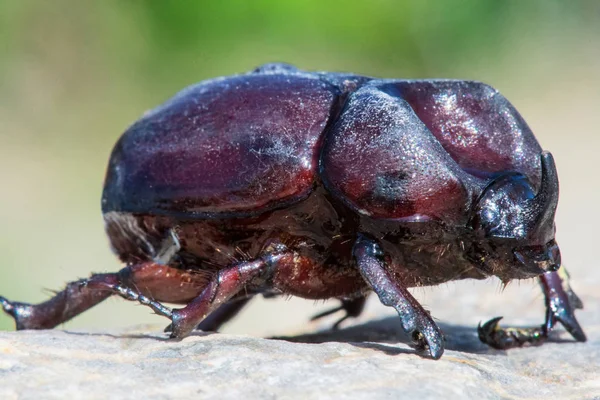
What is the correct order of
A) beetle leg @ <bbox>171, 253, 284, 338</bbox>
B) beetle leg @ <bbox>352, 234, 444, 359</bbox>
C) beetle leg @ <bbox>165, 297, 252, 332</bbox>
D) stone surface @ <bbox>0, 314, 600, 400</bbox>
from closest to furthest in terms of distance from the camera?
stone surface @ <bbox>0, 314, 600, 400</bbox>, beetle leg @ <bbox>352, 234, 444, 359</bbox>, beetle leg @ <bbox>171, 253, 284, 338</bbox>, beetle leg @ <bbox>165, 297, 252, 332</bbox>

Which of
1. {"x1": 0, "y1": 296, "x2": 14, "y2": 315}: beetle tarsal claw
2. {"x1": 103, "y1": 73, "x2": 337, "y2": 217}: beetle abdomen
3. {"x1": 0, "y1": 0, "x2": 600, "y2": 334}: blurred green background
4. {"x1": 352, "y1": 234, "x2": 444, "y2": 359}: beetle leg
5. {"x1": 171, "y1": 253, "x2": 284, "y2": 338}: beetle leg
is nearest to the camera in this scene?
{"x1": 352, "y1": 234, "x2": 444, "y2": 359}: beetle leg

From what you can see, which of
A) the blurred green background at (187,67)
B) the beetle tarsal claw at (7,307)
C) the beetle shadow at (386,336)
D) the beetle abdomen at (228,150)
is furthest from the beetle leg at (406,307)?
the blurred green background at (187,67)

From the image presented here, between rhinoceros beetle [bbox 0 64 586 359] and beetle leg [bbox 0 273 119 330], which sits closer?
rhinoceros beetle [bbox 0 64 586 359]

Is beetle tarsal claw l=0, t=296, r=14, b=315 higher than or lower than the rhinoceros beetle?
lower

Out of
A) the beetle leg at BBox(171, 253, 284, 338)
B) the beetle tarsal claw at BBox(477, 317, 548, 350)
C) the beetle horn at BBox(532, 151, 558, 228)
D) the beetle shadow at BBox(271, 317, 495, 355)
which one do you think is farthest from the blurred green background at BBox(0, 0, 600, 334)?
the beetle horn at BBox(532, 151, 558, 228)

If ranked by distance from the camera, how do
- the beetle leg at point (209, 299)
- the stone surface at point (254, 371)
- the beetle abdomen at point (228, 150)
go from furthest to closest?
the beetle abdomen at point (228, 150) < the beetle leg at point (209, 299) < the stone surface at point (254, 371)

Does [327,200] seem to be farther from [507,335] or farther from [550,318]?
[550,318]

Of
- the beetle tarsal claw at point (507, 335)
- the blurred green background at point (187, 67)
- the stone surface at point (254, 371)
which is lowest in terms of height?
the stone surface at point (254, 371)

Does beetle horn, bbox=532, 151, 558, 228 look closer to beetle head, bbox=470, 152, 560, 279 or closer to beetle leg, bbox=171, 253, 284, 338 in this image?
beetle head, bbox=470, 152, 560, 279

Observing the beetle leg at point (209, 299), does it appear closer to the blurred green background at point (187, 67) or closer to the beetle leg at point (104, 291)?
the beetle leg at point (104, 291)
